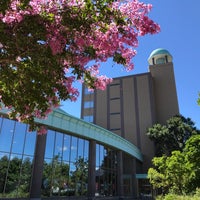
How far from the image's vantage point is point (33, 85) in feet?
15.8

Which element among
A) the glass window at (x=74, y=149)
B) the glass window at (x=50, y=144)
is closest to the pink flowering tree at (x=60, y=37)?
the glass window at (x=50, y=144)

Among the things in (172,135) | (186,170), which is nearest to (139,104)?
(172,135)

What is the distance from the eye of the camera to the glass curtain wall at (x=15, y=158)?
13625 mm

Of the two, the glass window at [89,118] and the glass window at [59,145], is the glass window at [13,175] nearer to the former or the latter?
the glass window at [59,145]

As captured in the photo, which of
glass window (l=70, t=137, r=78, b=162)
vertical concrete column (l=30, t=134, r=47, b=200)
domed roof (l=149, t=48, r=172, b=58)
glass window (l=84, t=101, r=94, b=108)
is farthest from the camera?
domed roof (l=149, t=48, r=172, b=58)

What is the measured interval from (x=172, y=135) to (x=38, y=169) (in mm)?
25257

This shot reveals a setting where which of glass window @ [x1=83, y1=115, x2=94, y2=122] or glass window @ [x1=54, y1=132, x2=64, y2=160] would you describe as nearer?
glass window @ [x1=54, y1=132, x2=64, y2=160]

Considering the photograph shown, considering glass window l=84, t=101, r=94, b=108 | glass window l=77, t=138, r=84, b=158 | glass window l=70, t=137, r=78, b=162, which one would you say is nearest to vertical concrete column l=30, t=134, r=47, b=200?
glass window l=70, t=137, r=78, b=162

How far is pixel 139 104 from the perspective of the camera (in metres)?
42.3

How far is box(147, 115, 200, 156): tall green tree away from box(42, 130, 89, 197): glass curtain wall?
17344mm

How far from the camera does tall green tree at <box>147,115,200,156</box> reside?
34969 mm

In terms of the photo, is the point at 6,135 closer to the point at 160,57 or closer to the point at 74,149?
the point at 74,149

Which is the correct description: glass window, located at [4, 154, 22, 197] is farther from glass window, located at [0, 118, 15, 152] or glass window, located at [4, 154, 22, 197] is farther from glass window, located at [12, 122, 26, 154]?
glass window, located at [0, 118, 15, 152]

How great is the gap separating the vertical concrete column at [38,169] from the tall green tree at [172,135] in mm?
23499
